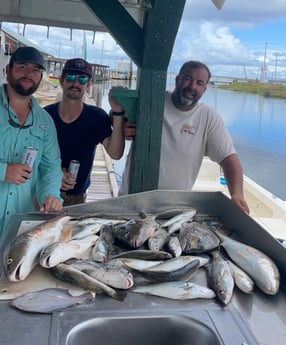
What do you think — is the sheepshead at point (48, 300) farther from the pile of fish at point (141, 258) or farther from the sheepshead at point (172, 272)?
the sheepshead at point (172, 272)

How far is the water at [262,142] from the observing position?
40.1ft

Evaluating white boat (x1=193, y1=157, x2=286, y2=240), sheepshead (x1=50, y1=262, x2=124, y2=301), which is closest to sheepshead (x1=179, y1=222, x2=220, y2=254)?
sheepshead (x1=50, y1=262, x2=124, y2=301)

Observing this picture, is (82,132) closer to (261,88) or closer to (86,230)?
(86,230)

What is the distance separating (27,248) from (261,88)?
44.4 meters

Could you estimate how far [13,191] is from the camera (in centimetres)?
223

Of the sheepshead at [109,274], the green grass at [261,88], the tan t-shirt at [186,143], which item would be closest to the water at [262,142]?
the tan t-shirt at [186,143]

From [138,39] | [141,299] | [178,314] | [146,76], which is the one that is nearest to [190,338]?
[178,314]

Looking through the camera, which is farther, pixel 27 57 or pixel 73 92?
pixel 73 92

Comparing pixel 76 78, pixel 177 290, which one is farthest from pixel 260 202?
pixel 177 290

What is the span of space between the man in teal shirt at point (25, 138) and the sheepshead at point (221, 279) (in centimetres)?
97

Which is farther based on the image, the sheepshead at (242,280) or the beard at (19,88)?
the beard at (19,88)

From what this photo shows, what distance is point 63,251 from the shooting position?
1.46m

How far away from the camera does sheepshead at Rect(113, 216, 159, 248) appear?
1640 mm

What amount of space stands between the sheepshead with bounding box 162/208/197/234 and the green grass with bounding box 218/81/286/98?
38782 millimetres
